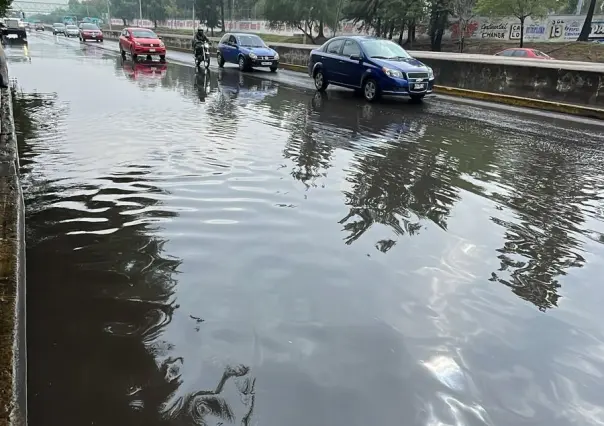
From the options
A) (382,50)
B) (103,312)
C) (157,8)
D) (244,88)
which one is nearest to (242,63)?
(244,88)

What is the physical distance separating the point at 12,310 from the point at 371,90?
12.6 m

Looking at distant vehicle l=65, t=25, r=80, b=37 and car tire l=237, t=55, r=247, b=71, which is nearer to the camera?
car tire l=237, t=55, r=247, b=71

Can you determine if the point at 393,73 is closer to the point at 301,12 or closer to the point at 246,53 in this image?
the point at 246,53

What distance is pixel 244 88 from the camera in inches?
653

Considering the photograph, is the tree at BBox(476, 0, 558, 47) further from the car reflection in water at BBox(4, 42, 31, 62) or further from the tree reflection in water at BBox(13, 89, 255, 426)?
the tree reflection in water at BBox(13, 89, 255, 426)

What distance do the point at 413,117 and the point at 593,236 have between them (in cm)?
730

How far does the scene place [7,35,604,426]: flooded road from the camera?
2.65m

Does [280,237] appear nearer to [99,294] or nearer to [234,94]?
[99,294]

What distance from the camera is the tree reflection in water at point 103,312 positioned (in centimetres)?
253

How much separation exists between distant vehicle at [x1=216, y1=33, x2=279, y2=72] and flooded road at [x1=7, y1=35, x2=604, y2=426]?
15.5 metres

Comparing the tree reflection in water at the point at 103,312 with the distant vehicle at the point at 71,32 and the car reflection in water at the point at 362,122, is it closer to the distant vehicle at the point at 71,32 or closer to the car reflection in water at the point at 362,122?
the car reflection in water at the point at 362,122

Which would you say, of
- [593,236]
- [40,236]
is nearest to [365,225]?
[593,236]

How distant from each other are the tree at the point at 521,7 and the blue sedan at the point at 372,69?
2781 centimetres

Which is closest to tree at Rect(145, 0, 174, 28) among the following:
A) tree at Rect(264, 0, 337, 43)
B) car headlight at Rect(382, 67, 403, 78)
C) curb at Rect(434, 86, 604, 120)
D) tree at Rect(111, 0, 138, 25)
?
tree at Rect(111, 0, 138, 25)
